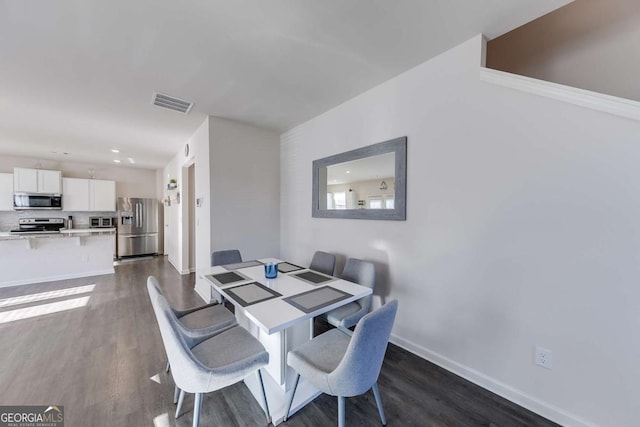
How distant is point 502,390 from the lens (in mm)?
1684

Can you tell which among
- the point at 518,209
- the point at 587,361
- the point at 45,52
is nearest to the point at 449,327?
the point at 587,361

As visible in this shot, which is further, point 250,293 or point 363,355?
point 250,293

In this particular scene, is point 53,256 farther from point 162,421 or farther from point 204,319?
point 162,421

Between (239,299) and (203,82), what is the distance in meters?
2.31

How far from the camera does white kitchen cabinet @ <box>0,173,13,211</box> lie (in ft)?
16.6

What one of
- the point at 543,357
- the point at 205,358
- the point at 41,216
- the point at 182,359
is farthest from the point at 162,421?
the point at 41,216

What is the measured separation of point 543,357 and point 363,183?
2.05 meters

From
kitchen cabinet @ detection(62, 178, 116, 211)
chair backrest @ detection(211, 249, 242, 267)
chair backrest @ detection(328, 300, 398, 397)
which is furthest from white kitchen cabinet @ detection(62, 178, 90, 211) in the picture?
chair backrest @ detection(328, 300, 398, 397)

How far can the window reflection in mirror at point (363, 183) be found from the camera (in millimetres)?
2436

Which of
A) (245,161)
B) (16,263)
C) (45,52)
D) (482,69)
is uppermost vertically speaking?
(45,52)

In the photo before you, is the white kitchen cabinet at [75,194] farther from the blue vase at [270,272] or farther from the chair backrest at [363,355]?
the chair backrest at [363,355]

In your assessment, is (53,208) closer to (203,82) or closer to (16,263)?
(16,263)

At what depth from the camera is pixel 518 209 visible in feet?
5.38

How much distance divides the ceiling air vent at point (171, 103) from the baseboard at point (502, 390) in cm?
384
